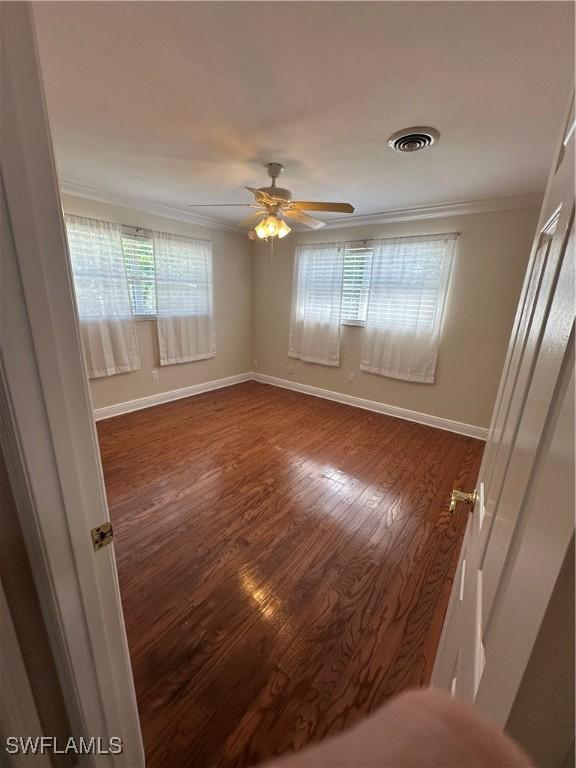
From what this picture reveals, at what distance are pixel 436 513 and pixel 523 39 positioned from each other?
2.38 metres

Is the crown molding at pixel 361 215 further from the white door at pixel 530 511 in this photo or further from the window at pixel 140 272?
the white door at pixel 530 511

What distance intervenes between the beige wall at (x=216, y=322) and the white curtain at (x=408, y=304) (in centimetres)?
197

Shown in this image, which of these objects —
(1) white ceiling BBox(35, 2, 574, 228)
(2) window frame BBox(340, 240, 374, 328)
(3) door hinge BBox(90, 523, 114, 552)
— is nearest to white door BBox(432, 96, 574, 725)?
(3) door hinge BBox(90, 523, 114, 552)

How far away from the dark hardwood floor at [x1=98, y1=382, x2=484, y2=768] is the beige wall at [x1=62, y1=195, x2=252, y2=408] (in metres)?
0.68

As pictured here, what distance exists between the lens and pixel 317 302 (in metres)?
4.04

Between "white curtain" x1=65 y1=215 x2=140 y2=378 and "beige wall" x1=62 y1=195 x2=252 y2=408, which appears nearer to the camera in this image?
"white curtain" x1=65 y1=215 x2=140 y2=378

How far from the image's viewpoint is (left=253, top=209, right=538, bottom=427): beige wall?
2799 millimetres

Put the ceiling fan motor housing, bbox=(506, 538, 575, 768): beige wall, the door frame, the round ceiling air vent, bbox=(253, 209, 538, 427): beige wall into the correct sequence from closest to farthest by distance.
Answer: bbox=(506, 538, 575, 768): beige wall → the door frame → the round ceiling air vent → the ceiling fan motor housing → bbox=(253, 209, 538, 427): beige wall

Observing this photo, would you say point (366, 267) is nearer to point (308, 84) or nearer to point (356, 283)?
point (356, 283)

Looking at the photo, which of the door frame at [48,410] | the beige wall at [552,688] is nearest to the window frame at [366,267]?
the door frame at [48,410]

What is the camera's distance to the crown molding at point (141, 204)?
9.03 feet

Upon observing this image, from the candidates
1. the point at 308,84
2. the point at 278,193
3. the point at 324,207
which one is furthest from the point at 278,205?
the point at 308,84

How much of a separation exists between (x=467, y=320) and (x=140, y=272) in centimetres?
357

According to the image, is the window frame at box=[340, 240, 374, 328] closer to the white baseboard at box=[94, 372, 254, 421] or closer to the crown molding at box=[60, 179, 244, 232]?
the crown molding at box=[60, 179, 244, 232]
